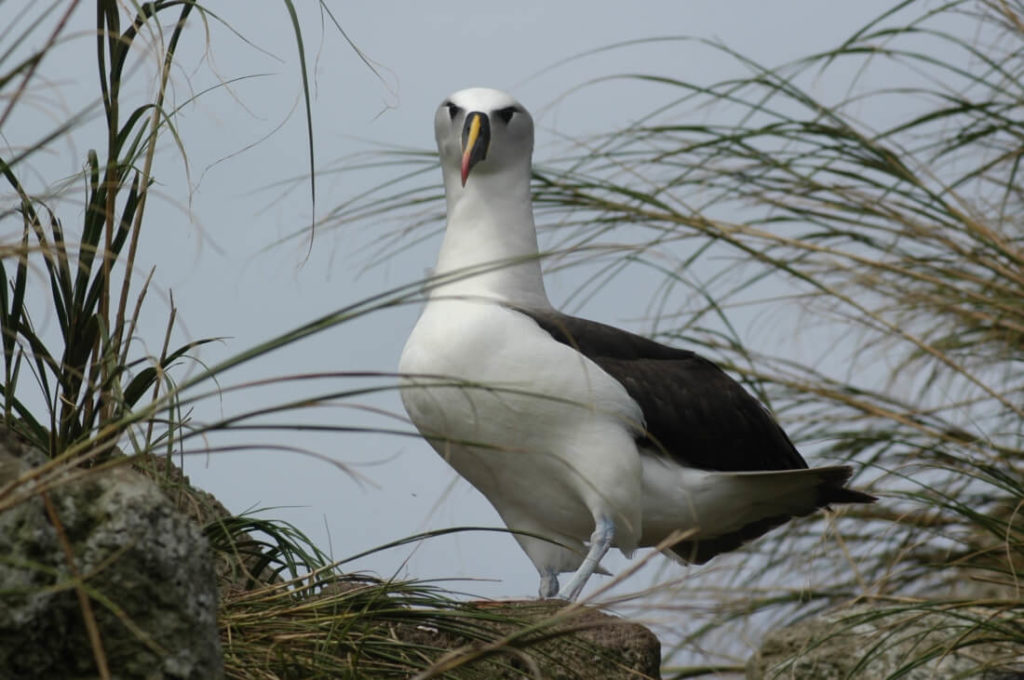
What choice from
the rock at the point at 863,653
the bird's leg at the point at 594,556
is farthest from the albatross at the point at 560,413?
the rock at the point at 863,653

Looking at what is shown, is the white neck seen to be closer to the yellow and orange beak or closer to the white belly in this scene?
the yellow and orange beak

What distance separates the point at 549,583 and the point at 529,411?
2.23 ft

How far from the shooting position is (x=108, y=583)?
7.72 feet

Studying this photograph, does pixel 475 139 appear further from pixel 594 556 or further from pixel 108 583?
pixel 108 583

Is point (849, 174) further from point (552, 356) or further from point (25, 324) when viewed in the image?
point (25, 324)

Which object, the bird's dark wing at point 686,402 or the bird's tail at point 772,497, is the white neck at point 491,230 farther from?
the bird's tail at point 772,497

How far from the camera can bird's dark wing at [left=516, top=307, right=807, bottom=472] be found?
4.92m

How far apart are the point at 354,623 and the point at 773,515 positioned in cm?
218

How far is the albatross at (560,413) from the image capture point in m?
4.64

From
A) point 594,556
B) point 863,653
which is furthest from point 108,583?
point 863,653

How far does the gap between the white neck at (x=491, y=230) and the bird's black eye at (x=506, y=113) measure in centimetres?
17

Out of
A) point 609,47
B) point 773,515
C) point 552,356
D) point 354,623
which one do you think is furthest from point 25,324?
point 773,515

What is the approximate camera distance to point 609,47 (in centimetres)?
516

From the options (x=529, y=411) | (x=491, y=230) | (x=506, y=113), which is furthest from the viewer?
(x=506, y=113)
